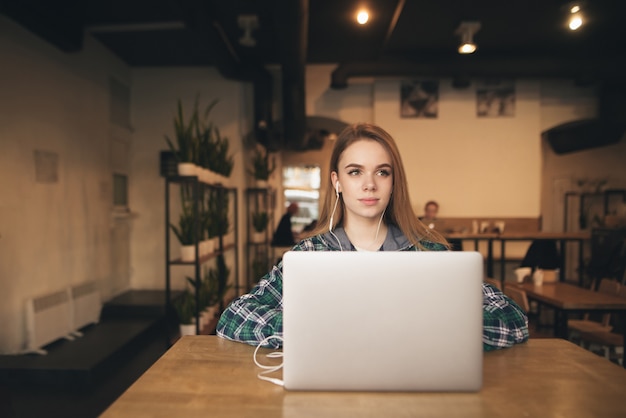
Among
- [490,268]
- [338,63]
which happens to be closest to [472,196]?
[490,268]

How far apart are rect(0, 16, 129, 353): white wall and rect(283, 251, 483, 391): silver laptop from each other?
3.51 m

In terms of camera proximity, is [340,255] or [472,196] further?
[472,196]

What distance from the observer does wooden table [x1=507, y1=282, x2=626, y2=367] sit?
2.75 m

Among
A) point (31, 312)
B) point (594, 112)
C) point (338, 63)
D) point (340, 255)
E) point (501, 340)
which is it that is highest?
point (338, 63)

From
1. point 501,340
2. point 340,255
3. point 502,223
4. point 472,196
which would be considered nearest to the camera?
point 340,255

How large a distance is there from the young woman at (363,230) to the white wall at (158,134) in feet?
14.6

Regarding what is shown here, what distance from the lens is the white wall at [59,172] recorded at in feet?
11.2

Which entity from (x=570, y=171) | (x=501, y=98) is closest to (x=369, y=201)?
(x=501, y=98)

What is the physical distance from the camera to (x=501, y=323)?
3.63 feet

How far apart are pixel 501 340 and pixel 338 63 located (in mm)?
5604

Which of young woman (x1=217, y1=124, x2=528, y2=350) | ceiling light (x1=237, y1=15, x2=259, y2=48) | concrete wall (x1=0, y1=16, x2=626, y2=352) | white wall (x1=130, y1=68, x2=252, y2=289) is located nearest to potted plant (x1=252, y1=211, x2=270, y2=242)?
concrete wall (x1=0, y1=16, x2=626, y2=352)

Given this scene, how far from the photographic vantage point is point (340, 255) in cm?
79

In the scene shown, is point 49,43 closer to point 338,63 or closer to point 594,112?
point 338,63

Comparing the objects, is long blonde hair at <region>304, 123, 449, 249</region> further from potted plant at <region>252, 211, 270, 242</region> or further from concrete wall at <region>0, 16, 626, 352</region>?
potted plant at <region>252, 211, 270, 242</region>
